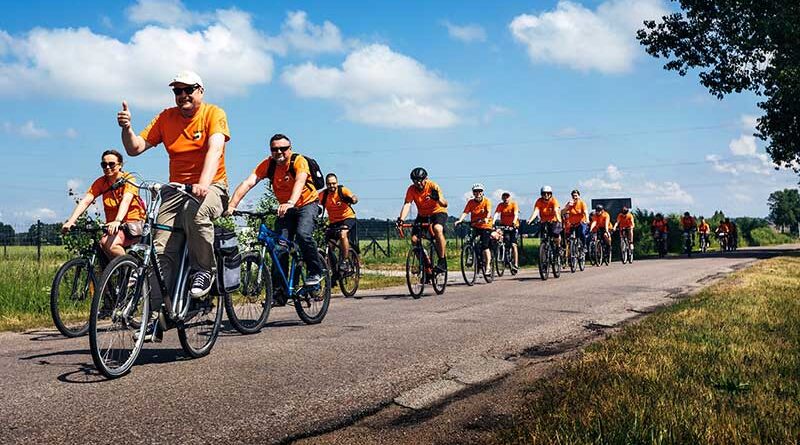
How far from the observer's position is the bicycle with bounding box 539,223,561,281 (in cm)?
1607

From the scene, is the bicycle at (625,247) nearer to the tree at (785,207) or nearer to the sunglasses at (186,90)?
the sunglasses at (186,90)

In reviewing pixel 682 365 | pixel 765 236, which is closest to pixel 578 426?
pixel 682 365

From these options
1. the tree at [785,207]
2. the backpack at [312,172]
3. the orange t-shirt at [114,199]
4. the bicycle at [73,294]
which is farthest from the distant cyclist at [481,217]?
the tree at [785,207]

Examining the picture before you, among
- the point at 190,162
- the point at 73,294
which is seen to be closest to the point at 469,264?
the point at 73,294

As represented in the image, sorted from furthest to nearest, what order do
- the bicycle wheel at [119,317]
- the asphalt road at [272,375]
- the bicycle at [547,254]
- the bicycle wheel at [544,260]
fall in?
the bicycle at [547,254]
the bicycle wheel at [544,260]
the bicycle wheel at [119,317]
the asphalt road at [272,375]

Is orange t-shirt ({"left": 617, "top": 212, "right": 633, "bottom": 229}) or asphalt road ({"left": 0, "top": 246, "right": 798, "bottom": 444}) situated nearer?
asphalt road ({"left": 0, "top": 246, "right": 798, "bottom": 444})

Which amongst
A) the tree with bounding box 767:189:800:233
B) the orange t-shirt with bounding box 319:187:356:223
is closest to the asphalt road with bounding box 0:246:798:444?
the orange t-shirt with bounding box 319:187:356:223

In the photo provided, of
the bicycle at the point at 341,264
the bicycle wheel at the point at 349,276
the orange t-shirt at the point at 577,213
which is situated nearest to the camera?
the bicycle at the point at 341,264

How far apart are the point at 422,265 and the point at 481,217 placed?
3666 mm

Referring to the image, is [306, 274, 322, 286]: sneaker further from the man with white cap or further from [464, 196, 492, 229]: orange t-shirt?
[464, 196, 492, 229]: orange t-shirt

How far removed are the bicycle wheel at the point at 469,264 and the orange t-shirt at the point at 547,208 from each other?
2902 millimetres

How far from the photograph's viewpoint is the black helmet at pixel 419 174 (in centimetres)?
1191

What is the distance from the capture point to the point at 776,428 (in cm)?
340

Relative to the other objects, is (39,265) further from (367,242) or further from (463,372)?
(367,242)
